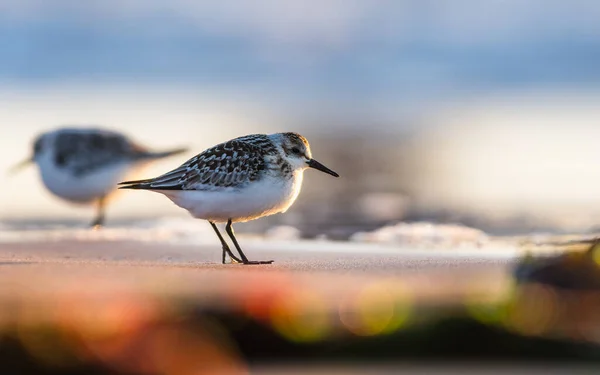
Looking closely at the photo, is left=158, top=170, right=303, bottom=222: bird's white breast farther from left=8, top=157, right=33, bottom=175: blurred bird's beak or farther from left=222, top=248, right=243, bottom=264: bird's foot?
left=8, top=157, right=33, bottom=175: blurred bird's beak

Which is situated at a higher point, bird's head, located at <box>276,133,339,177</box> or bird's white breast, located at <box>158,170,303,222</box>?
bird's head, located at <box>276,133,339,177</box>

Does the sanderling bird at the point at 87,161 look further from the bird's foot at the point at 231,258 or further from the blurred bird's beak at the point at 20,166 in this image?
the bird's foot at the point at 231,258

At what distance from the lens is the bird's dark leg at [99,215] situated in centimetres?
976

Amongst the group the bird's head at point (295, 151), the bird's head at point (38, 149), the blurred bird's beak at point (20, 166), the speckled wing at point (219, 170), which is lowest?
the speckled wing at point (219, 170)

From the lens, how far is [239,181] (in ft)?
23.6

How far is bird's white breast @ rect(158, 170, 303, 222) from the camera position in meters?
7.14

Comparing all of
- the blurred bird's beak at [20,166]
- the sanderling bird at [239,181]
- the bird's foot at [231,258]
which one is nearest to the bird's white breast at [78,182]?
the blurred bird's beak at [20,166]

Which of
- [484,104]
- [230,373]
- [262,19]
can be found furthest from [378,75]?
[230,373]

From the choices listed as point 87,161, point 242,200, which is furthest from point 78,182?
point 242,200

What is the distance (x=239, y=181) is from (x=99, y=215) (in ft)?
10.8

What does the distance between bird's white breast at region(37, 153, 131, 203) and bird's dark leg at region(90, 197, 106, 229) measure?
0.06 m

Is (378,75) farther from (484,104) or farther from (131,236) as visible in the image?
(131,236)

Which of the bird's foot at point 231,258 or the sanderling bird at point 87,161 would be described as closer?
the bird's foot at point 231,258

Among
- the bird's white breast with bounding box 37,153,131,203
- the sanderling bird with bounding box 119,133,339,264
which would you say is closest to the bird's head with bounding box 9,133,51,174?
the bird's white breast with bounding box 37,153,131,203
